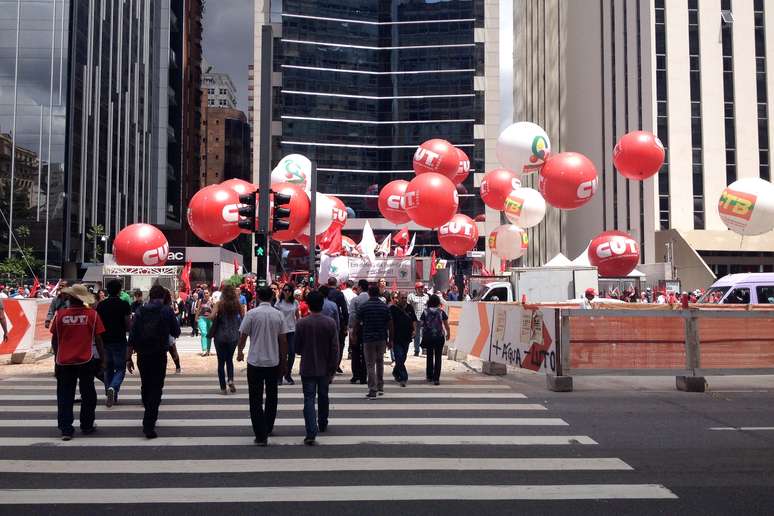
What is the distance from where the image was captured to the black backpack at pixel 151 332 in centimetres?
842

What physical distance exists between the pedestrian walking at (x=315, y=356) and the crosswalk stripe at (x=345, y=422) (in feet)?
3.48

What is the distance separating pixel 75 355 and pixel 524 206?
20304 millimetres

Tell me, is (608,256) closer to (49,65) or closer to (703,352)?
(703,352)

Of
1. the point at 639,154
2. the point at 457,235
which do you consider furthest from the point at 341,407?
the point at 457,235

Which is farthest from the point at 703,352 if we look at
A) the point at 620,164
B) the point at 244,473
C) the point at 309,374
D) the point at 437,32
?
the point at 437,32

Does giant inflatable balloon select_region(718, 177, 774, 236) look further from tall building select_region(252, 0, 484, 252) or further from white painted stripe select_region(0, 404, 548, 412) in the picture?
tall building select_region(252, 0, 484, 252)

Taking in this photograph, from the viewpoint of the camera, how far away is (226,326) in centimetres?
1175

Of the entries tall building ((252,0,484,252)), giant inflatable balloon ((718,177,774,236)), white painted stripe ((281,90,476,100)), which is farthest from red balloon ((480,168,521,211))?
white painted stripe ((281,90,476,100))

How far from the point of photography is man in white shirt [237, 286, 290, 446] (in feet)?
25.9

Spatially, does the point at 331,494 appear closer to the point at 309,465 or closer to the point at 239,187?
the point at 309,465

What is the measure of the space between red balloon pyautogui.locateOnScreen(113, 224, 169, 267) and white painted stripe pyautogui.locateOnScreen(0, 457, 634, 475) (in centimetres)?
2013

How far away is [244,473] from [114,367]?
4714 millimetres

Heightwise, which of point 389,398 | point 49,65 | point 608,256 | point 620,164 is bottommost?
point 389,398

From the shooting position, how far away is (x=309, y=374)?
810 centimetres
